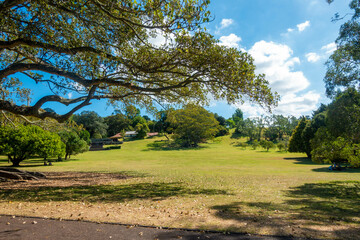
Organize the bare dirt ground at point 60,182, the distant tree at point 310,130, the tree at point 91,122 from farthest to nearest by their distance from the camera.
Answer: the tree at point 91,122, the distant tree at point 310,130, the bare dirt ground at point 60,182

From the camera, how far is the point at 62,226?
5.62m

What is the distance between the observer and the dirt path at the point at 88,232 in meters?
4.94

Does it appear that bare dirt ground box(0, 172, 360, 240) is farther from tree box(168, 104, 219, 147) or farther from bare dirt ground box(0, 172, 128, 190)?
tree box(168, 104, 219, 147)

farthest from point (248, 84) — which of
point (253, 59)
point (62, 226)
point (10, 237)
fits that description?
point (10, 237)

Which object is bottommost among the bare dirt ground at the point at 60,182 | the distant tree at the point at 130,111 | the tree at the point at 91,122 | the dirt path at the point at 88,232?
the bare dirt ground at the point at 60,182

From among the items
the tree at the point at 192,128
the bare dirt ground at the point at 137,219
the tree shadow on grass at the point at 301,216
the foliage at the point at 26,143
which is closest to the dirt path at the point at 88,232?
the bare dirt ground at the point at 137,219

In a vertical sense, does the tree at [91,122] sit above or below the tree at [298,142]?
above

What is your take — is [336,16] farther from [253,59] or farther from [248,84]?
[248,84]

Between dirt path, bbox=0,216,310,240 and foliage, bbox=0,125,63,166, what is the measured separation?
1024 inches

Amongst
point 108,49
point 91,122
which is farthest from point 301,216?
point 91,122

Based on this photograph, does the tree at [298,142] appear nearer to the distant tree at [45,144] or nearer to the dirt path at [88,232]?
the distant tree at [45,144]

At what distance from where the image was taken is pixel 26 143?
28.1 metres

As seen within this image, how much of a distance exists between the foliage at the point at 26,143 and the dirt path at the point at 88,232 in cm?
2601

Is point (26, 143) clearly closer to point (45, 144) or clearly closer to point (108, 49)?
point (45, 144)
